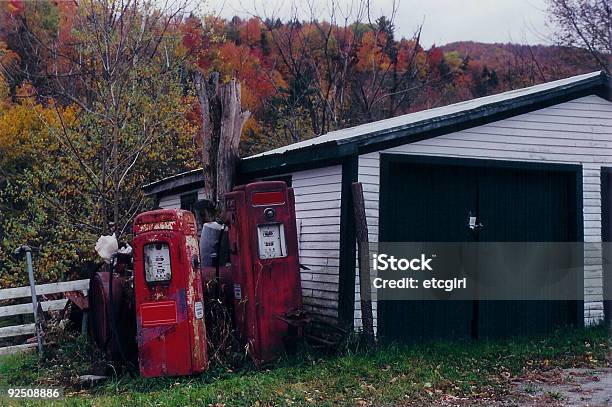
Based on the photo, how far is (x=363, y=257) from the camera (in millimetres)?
9055

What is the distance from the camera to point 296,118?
91.0ft

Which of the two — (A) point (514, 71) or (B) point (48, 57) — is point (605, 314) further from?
(A) point (514, 71)

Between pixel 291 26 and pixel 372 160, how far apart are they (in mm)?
20368

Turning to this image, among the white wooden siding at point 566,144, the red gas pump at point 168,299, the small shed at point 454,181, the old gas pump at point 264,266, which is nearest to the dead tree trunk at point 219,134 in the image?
the small shed at point 454,181

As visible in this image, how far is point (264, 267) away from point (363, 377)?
1797 millimetres

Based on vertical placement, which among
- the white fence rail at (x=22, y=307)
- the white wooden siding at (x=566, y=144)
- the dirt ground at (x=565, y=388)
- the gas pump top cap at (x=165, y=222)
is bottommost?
the dirt ground at (x=565, y=388)

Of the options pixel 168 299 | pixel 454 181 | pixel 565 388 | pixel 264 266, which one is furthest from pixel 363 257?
pixel 565 388

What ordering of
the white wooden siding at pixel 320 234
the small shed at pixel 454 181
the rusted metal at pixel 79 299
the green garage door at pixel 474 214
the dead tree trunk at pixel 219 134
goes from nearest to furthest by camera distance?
the small shed at pixel 454 181 → the white wooden siding at pixel 320 234 → the green garage door at pixel 474 214 → the rusted metal at pixel 79 299 → the dead tree trunk at pixel 219 134

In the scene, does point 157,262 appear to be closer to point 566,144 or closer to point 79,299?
point 79,299

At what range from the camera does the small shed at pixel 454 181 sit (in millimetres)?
9484

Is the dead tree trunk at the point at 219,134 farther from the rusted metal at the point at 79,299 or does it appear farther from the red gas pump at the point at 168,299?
the red gas pump at the point at 168,299

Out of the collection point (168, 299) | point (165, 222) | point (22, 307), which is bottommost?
point (22, 307)

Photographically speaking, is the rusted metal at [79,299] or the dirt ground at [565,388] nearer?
the dirt ground at [565,388]

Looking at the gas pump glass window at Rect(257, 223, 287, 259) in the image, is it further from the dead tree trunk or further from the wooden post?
the dead tree trunk
